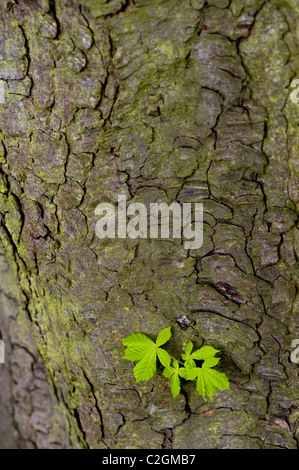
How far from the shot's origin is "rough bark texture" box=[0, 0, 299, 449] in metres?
1.28

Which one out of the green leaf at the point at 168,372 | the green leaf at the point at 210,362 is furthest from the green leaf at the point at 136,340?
the green leaf at the point at 210,362

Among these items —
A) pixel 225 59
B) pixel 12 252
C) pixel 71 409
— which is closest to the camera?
pixel 225 59

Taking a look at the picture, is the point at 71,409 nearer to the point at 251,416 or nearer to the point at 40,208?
the point at 251,416

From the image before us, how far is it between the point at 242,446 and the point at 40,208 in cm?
144

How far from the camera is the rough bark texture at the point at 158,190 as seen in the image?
1.28 m

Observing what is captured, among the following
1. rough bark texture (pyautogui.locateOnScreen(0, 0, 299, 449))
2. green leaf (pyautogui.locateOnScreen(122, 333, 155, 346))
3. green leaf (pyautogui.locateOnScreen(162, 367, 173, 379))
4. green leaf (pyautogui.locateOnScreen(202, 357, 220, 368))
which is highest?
rough bark texture (pyautogui.locateOnScreen(0, 0, 299, 449))

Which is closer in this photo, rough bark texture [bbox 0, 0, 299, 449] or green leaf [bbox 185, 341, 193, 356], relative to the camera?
rough bark texture [bbox 0, 0, 299, 449]

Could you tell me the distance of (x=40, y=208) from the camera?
160cm

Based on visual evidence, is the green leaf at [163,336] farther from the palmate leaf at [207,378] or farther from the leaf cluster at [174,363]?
the palmate leaf at [207,378]

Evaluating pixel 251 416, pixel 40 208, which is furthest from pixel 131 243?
pixel 251 416

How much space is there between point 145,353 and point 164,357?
82 mm

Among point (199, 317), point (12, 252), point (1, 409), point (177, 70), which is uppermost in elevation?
point (177, 70)

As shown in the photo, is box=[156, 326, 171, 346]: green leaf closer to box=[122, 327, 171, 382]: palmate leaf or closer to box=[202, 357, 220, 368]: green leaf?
box=[122, 327, 171, 382]: palmate leaf

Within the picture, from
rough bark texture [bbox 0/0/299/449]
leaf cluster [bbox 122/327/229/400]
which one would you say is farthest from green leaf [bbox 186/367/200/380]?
rough bark texture [bbox 0/0/299/449]
